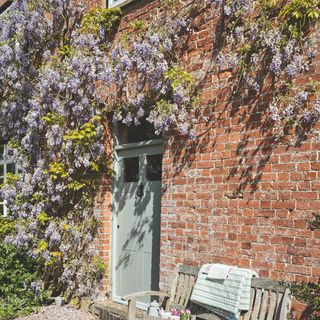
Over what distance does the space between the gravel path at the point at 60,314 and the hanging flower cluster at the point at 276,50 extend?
377 centimetres

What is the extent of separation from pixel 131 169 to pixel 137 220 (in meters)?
0.72

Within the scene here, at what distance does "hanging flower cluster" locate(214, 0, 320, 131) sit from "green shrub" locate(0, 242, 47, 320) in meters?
4.20

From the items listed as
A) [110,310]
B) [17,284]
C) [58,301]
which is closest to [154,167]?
[110,310]

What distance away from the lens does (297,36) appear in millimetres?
4910

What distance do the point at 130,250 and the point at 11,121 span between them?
335cm

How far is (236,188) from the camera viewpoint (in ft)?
17.6

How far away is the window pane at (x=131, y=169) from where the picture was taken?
7.02 metres

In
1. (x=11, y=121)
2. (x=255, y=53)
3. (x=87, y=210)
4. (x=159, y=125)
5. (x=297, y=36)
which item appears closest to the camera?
(x=297, y=36)

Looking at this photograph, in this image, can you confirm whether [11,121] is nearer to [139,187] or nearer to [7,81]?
[7,81]

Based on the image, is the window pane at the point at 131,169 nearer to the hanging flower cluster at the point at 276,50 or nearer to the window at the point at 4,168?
the hanging flower cluster at the point at 276,50

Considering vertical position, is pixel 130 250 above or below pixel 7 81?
below

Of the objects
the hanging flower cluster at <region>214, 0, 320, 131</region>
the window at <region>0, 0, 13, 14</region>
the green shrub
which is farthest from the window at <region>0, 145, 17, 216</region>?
the hanging flower cluster at <region>214, 0, 320, 131</region>

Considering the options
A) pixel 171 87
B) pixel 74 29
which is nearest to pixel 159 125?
pixel 171 87

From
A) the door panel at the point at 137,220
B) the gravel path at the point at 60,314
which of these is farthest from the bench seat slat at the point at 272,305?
the gravel path at the point at 60,314
